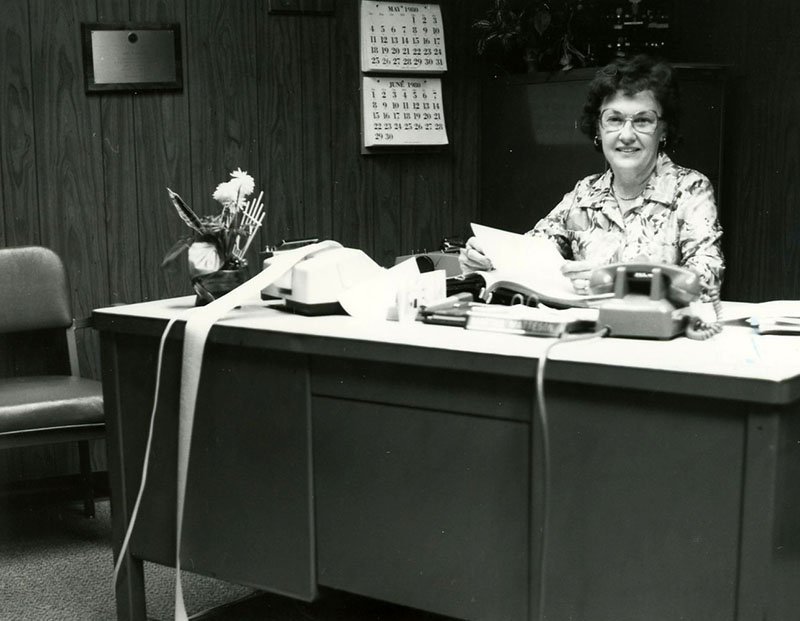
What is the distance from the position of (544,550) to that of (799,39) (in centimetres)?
259

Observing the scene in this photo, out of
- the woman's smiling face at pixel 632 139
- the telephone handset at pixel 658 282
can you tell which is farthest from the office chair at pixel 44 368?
the telephone handset at pixel 658 282

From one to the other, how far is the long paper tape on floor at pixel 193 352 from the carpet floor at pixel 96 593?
42 cm

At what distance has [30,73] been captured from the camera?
3461 millimetres

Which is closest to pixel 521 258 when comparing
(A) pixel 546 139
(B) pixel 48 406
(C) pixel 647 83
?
(C) pixel 647 83

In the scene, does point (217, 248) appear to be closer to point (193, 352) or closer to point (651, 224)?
point (193, 352)

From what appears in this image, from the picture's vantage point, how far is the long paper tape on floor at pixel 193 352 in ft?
7.20

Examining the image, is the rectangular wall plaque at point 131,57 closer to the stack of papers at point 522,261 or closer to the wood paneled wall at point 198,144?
the wood paneled wall at point 198,144

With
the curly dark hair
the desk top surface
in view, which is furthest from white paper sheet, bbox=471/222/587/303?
the curly dark hair

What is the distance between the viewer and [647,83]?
304 centimetres

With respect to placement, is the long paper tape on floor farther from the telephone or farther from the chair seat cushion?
the chair seat cushion

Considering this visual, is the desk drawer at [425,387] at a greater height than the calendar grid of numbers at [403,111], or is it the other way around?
the calendar grid of numbers at [403,111]

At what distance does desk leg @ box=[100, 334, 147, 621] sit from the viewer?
243 centimetres

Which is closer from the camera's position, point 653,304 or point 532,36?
point 653,304

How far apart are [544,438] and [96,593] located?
1.55m
